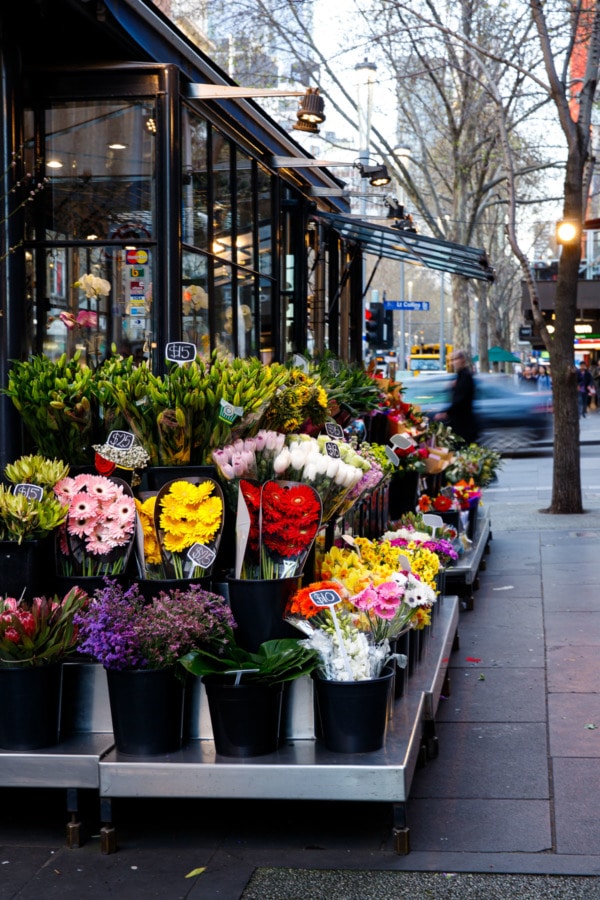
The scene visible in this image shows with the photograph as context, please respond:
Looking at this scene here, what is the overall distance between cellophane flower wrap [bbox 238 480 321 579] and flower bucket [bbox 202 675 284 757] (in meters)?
0.60

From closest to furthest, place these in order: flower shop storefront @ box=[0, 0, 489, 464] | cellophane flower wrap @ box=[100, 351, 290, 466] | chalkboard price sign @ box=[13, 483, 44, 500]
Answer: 1. chalkboard price sign @ box=[13, 483, 44, 500]
2. cellophane flower wrap @ box=[100, 351, 290, 466]
3. flower shop storefront @ box=[0, 0, 489, 464]

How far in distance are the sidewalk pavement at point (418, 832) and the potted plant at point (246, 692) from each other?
41 cm

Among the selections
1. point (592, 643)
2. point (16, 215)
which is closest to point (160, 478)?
point (16, 215)

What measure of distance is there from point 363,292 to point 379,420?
9.72 metres

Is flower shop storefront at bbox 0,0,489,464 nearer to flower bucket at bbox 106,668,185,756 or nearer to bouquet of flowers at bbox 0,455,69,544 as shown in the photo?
bouquet of flowers at bbox 0,455,69,544

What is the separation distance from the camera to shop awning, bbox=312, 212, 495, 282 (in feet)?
45.5

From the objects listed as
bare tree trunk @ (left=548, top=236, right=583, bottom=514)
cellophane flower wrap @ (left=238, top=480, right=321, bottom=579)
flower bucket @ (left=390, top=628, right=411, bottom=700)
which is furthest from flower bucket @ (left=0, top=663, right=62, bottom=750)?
bare tree trunk @ (left=548, top=236, right=583, bottom=514)

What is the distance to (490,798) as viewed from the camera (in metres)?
4.82

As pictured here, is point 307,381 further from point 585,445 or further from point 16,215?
point 585,445

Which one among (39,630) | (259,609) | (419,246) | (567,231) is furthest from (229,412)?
(419,246)

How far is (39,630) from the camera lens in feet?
15.0

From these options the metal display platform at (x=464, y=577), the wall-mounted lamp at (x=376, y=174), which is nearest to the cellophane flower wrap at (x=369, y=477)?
the metal display platform at (x=464, y=577)

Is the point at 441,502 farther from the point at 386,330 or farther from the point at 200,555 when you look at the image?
the point at 386,330

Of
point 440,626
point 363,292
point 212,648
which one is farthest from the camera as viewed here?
point 363,292
